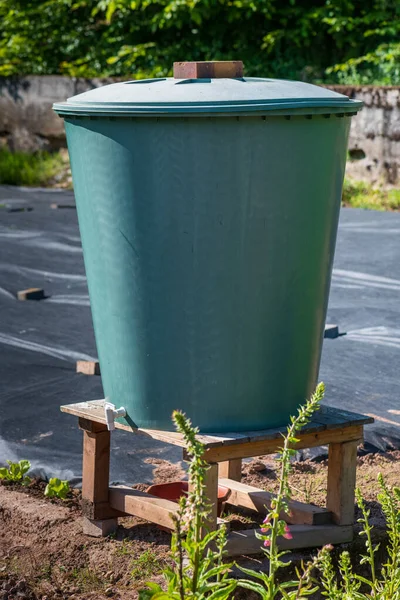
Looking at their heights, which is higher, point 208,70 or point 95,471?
point 208,70

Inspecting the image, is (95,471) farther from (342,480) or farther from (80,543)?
(342,480)

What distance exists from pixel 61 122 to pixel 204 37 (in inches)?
106

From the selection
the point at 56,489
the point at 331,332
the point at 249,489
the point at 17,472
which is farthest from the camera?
the point at 331,332

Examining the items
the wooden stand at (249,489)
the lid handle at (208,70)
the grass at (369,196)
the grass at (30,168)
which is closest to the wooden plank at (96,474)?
the wooden stand at (249,489)

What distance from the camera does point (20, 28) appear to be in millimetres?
12555

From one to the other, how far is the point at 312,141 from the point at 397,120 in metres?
6.35

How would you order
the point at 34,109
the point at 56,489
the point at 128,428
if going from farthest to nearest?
the point at 34,109 < the point at 56,489 < the point at 128,428

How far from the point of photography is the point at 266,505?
270cm

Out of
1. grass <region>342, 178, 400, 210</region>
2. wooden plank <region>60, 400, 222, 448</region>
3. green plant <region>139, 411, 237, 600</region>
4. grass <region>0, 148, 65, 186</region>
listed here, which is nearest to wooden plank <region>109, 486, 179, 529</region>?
wooden plank <region>60, 400, 222, 448</region>

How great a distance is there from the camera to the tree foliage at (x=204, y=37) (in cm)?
1059

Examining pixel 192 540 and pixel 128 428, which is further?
pixel 128 428

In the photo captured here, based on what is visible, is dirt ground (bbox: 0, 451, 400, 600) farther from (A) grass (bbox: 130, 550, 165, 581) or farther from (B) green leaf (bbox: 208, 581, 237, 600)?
(B) green leaf (bbox: 208, 581, 237, 600)

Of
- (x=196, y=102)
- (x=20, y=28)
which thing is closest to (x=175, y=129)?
(x=196, y=102)

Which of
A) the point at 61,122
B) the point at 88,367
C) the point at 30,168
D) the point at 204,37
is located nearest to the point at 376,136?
the point at 61,122
